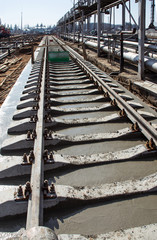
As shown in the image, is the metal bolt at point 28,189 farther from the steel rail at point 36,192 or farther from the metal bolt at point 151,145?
the metal bolt at point 151,145

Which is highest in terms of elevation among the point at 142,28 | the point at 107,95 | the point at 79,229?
the point at 142,28

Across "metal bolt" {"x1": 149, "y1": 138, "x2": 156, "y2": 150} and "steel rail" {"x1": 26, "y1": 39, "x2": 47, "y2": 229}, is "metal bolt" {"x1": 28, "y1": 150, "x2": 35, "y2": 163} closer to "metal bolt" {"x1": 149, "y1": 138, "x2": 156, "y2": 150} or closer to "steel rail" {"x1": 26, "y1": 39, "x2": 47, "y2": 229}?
"steel rail" {"x1": 26, "y1": 39, "x2": 47, "y2": 229}

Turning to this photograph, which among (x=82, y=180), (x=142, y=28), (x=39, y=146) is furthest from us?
(x=142, y=28)

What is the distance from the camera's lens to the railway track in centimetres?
232

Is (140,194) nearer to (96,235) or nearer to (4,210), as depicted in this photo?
(96,235)

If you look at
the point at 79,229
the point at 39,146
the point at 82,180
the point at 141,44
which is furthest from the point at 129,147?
the point at 141,44

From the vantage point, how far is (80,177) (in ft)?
9.96

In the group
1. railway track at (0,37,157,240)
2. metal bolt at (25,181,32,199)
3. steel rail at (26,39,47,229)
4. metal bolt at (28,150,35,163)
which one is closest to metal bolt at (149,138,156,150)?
railway track at (0,37,157,240)

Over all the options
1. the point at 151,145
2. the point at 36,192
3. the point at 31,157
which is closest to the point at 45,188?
the point at 36,192

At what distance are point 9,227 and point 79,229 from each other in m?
0.63

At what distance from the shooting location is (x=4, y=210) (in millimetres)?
2422

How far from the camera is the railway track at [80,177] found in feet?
7.61

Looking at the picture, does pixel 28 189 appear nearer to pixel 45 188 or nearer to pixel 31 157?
pixel 45 188

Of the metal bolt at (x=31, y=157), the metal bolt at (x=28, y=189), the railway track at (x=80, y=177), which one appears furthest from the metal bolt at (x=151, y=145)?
the metal bolt at (x=28, y=189)
